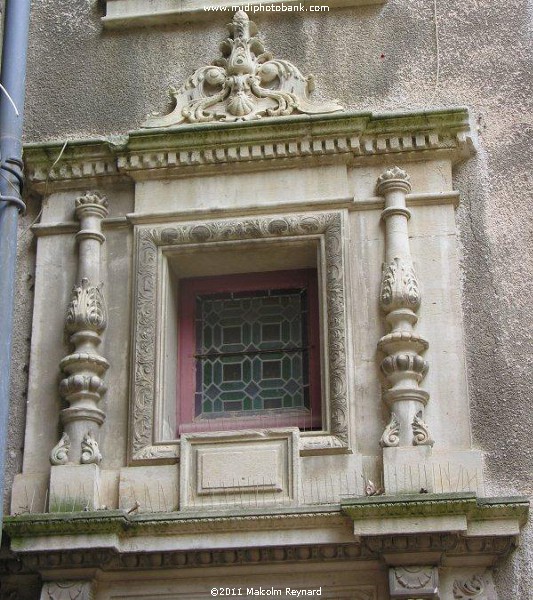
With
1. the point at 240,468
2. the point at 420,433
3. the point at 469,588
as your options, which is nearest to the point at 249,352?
the point at 240,468

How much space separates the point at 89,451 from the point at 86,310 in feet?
3.41

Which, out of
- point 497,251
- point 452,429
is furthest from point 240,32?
point 452,429

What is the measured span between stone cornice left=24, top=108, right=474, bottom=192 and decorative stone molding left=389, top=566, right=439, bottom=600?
10.2ft

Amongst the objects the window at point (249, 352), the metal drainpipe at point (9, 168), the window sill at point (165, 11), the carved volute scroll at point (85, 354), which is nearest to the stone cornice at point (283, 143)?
the carved volute scroll at point (85, 354)

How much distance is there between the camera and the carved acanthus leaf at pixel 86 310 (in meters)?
9.80

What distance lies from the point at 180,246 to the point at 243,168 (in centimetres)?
77

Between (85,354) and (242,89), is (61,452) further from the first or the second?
(242,89)

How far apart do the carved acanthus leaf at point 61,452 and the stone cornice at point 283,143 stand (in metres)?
2.12

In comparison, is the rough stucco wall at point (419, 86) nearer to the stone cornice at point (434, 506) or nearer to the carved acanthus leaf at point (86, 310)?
the carved acanthus leaf at point (86, 310)

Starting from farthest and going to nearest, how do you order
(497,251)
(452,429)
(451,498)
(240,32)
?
1. (240,32)
2. (497,251)
3. (452,429)
4. (451,498)

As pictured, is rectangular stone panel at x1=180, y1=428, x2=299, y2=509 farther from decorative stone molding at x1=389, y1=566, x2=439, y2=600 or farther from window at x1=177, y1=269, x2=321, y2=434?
decorative stone molding at x1=389, y1=566, x2=439, y2=600

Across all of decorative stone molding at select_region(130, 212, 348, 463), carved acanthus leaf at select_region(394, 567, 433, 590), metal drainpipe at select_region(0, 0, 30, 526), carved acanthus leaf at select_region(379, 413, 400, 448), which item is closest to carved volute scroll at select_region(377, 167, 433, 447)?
carved acanthus leaf at select_region(379, 413, 400, 448)

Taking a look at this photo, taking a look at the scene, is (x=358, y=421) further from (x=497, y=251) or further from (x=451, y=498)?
(x=497, y=251)

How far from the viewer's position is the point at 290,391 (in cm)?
984
